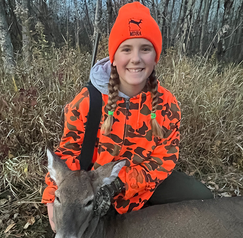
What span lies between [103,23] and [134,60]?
3.46m

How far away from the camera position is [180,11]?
584 cm

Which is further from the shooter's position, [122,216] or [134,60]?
[122,216]

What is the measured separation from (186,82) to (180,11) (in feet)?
9.35

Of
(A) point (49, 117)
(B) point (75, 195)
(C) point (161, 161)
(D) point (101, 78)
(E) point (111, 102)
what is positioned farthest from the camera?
(A) point (49, 117)

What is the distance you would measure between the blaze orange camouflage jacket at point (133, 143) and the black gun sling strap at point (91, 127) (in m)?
0.05

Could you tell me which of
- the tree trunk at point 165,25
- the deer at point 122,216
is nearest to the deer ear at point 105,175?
the deer at point 122,216

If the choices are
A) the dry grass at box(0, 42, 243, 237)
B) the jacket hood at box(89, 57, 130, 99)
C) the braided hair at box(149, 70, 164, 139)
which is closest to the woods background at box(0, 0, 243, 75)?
the dry grass at box(0, 42, 243, 237)

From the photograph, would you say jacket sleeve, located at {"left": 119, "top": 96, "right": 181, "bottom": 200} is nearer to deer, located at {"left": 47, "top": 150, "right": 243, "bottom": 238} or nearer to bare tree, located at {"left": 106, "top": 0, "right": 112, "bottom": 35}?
deer, located at {"left": 47, "top": 150, "right": 243, "bottom": 238}

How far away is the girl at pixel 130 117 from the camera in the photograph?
199 centimetres

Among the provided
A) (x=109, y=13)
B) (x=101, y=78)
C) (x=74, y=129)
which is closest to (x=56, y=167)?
(x=74, y=129)

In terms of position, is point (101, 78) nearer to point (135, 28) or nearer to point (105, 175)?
point (135, 28)

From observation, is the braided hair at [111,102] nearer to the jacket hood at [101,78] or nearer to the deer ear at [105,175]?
the jacket hood at [101,78]

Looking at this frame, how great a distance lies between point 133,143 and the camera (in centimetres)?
231

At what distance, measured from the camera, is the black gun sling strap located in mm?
2164
